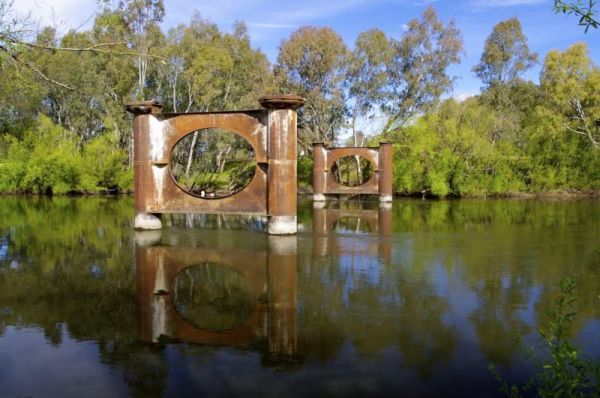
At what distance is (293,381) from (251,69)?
3646cm

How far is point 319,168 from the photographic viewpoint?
27.7 meters

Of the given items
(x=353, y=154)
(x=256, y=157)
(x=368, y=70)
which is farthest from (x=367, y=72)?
(x=256, y=157)

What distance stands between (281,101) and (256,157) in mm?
1550

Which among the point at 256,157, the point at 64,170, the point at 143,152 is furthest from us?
the point at 64,170

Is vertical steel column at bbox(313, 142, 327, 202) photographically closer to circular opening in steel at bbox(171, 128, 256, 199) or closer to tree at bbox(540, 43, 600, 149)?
circular opening in steel at bbox(171, 128, 256, 199)

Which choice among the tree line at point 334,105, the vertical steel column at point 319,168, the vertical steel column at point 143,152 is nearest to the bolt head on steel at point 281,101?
the vertical steel column at point 143,152

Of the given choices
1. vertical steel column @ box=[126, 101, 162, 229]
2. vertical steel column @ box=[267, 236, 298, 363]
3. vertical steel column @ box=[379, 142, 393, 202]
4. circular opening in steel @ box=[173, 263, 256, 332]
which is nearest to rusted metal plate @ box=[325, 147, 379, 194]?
vertical steel column @ box=[379, 142, 393, 202]

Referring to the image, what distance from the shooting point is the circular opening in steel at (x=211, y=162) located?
36344 millimetres

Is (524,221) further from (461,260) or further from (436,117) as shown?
(436,117)

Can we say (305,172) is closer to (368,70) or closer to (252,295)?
(368,70)

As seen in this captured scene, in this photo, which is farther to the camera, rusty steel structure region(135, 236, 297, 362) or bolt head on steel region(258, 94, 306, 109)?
bolt head on steel region(258, 94, 306, 109)

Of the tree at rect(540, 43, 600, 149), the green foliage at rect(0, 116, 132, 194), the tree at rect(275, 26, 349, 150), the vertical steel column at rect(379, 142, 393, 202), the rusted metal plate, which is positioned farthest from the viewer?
the tree at rect(275, 26, 349, 150)

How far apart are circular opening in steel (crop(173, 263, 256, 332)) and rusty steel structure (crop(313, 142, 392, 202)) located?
18.2 meters

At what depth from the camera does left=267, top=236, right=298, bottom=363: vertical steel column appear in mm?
5293
